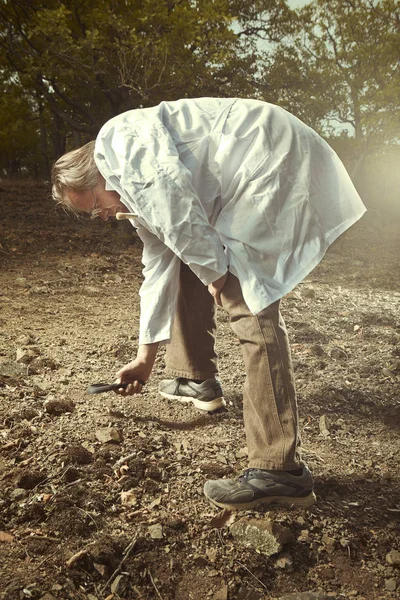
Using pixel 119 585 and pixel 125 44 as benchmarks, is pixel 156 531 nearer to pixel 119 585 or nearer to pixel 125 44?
pixel 119 585

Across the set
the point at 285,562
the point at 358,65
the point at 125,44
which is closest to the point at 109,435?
the point at 285,562

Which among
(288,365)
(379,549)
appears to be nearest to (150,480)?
(288,365)

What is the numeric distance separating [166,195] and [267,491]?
1018mm

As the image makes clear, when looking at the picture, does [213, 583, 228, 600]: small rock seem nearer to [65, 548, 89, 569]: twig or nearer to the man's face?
[65, 548, 89, 569]: twig

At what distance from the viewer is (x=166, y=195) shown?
1.57 m

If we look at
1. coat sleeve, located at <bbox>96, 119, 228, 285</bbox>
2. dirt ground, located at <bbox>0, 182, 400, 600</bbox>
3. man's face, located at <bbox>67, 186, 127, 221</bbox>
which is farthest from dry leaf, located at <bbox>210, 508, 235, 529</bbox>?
man's face, located at <bbox>67, 186, 127, 221</bbox>

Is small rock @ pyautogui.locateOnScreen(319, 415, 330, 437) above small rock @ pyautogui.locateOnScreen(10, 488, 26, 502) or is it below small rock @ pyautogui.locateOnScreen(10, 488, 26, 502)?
below

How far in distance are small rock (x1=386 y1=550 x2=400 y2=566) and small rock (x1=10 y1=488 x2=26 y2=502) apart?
1.20 meters

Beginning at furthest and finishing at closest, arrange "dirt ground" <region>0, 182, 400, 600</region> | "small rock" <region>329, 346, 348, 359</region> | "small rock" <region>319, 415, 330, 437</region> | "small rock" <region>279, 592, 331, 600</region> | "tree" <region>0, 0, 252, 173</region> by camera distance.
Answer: "tree" <region>0, 0, 252, 173</region> < "small rock" <region>329, 346, 348, 359</region> < "small rock" <region>319, 415, 330, 437</region> < "dirt ground" <region>0, 182, 400, 600</region> < "small rock" <region>279, 592, 331, 600</region>

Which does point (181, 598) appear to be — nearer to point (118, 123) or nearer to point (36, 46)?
point (118, 123)

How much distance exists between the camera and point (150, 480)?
191cm

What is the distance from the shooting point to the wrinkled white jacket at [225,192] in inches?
63.0

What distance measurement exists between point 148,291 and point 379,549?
1.14 meters

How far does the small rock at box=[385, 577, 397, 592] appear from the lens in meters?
1.46
